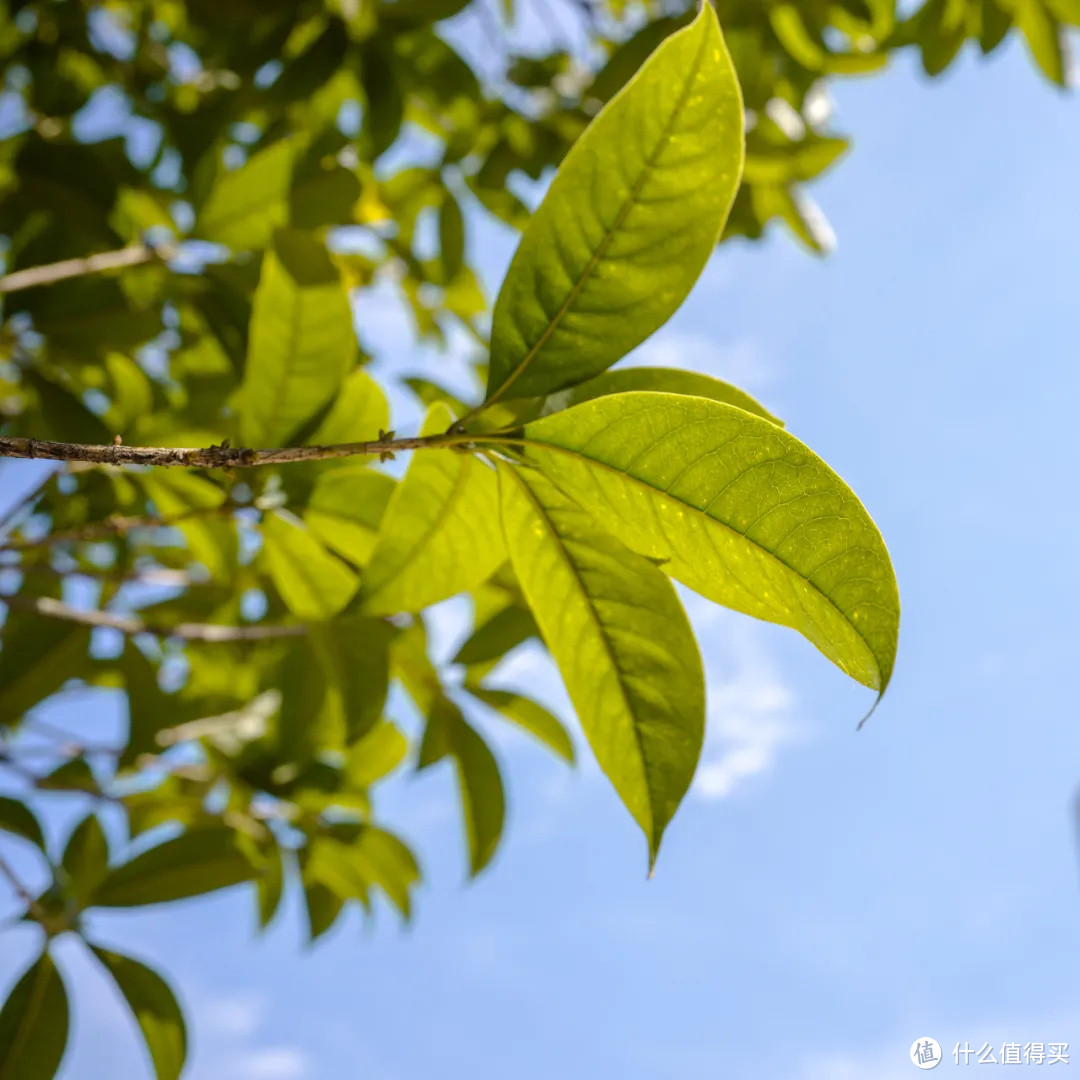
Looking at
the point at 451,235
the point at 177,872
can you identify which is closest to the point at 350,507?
the point at 177,872

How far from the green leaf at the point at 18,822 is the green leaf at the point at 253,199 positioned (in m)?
1.08

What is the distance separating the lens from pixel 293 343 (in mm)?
1220

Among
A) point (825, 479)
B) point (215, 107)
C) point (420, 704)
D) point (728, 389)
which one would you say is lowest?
point (825, 479)

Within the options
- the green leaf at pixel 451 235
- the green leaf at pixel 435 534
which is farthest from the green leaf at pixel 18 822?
the green leaf at pixel 451 235

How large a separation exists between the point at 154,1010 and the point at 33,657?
666 mm

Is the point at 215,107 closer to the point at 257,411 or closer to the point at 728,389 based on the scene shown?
the point at 257,411

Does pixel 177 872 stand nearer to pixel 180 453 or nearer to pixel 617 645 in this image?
pixel 617 645

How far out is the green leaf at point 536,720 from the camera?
1944 mm

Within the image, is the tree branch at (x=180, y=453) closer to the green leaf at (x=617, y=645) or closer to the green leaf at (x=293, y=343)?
the green leaf at (x=617, y=645)

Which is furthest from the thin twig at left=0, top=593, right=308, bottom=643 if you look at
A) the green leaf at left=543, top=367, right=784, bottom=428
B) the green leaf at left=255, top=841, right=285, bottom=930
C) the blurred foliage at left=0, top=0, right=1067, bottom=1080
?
the green leaf at left=543, top=367, right=784, bottom=428

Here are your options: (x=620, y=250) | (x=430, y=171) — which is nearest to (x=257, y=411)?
(x=620, y=250)

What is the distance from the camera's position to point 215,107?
2.10 meters

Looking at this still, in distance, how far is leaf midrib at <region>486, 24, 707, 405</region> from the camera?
0.79m

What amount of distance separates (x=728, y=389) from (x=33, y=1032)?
1445 millimetres
